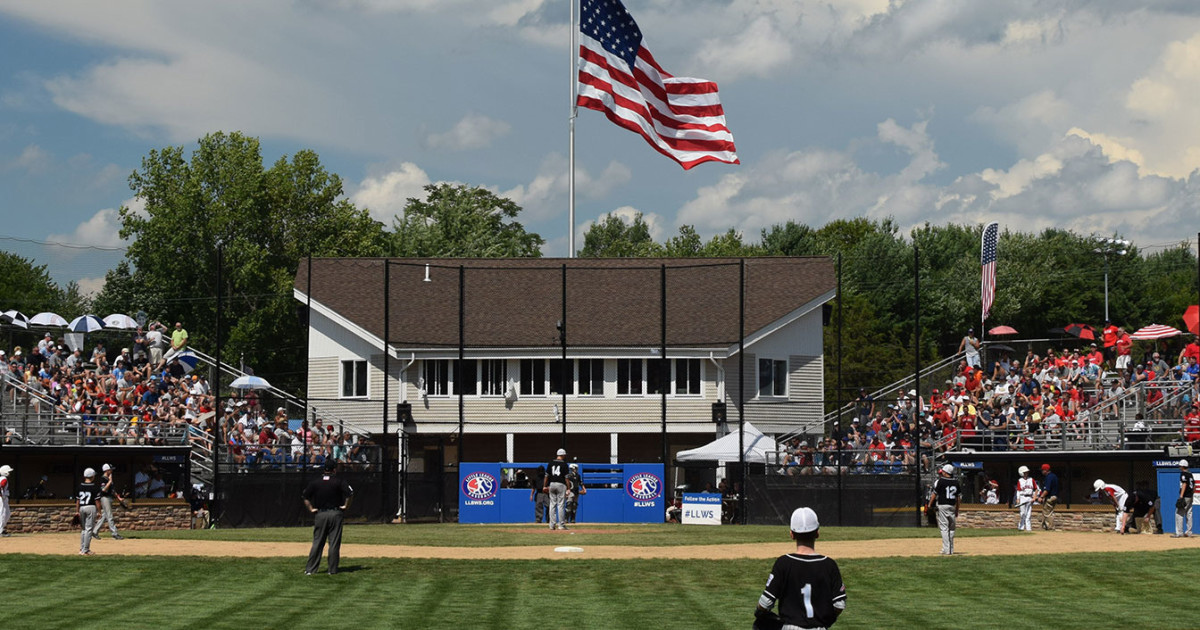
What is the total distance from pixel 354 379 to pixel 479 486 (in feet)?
38.9

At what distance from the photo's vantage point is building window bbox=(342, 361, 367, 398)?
52.7 m

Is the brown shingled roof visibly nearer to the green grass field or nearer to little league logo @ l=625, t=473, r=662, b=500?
little league logo @ l=625, t=473, r=662, b=500

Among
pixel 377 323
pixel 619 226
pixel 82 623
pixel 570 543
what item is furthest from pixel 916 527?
pixel 619 226

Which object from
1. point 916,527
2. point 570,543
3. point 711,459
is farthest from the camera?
point 711,459

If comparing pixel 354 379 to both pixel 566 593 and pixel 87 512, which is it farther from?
pixel 566 593

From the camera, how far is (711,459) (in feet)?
144

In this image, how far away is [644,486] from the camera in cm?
4266

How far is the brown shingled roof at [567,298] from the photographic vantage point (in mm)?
52500

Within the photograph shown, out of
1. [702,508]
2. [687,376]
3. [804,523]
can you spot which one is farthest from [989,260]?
[804,523]

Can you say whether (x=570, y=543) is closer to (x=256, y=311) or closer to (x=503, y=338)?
(x=503, y=338)

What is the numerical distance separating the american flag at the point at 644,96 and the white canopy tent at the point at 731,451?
9.57 metres

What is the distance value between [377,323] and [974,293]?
45741 mm

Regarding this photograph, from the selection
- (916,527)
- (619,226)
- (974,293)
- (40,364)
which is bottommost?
(916,527)

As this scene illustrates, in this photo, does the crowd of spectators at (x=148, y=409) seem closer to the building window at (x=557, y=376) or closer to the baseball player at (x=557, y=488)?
the building window at (x=557, y=376)
